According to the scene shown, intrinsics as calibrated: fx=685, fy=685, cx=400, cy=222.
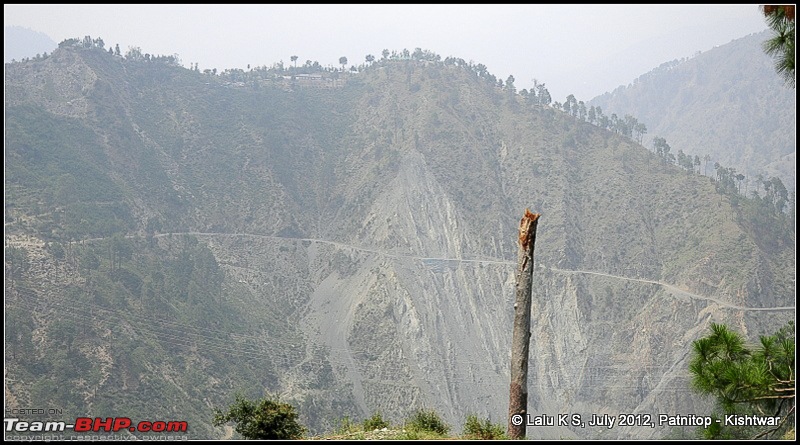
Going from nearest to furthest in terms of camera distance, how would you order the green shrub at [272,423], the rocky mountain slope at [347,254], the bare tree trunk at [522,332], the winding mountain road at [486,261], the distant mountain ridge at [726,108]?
the bare tree trunk at [522,332] → the green shrub at [272,423] → the rocky mountain slope at [347,254] → the winding mountain road at [486,261] → the distant mountain ridge at [726,108]

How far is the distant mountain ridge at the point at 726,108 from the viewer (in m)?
111

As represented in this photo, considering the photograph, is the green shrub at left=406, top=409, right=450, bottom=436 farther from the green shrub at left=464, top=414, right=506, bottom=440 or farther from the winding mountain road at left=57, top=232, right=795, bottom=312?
the winding mountain road at left=57, top=232, right=795, bottom=312

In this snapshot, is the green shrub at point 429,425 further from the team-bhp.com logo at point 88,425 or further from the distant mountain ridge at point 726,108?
the distant mountain ridge at point 726,108

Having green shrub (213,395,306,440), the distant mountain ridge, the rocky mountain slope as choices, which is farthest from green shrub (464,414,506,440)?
the distant mountain ridge

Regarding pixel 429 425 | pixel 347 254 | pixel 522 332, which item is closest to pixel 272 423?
pixel 429 425

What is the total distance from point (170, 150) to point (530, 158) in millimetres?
31715

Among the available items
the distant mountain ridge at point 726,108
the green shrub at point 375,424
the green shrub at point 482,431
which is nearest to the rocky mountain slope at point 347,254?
the green shrub at point 375,424

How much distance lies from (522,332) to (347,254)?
4404cm

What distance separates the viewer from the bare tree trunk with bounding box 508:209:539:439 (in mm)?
8523

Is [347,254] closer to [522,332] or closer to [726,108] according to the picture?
[522,332]

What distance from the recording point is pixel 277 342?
137 ft

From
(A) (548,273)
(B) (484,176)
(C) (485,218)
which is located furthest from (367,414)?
(B) (484,176)

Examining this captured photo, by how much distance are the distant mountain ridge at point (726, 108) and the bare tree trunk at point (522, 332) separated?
93.8 m

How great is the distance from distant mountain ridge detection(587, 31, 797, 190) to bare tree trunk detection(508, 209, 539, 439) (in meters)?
93.8
